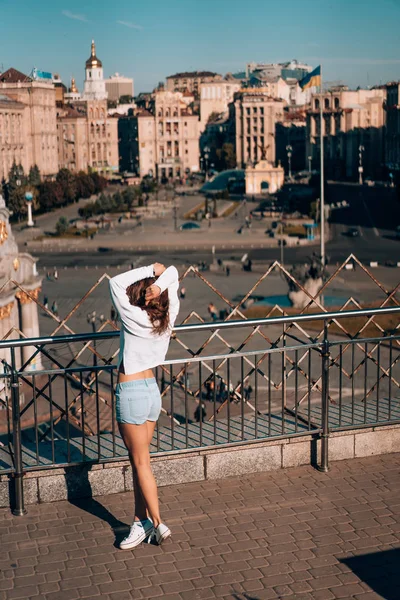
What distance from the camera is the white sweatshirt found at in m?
4.52

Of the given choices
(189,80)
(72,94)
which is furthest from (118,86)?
(72,94)

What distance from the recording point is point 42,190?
71.6 meters

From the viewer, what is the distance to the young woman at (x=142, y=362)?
4.51 m

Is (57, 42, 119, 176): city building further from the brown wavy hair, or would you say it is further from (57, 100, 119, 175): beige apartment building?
the brown wavy hair

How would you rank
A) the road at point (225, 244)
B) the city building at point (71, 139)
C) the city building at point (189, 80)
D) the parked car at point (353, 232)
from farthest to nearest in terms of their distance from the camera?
the city building at point (189, 80) < the city building at point (71, 139) < the parked car at point (353, 232) < the road at point (225, 244)

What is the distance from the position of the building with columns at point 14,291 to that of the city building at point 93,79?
111969 millimetres

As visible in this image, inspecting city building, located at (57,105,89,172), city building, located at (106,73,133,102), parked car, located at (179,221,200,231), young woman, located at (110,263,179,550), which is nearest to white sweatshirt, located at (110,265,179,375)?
young woman, located at (110,263,179,550)

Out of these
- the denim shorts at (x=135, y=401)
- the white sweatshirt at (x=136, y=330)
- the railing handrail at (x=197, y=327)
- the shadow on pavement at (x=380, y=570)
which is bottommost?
the shadow on pavement at (x=380, y=570)

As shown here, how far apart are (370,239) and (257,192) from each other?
118 ft

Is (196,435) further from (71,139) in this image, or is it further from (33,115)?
(71,139)

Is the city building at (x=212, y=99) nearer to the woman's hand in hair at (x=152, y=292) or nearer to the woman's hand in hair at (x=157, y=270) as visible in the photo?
the woman's hand in hair at (x=157, y=270)

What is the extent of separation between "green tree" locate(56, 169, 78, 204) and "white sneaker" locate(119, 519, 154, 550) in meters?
71.2

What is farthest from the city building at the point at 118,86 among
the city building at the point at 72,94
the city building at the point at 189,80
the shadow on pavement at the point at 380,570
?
the shadow on pavement at the point at 380,570

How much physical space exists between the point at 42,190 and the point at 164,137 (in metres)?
50.5
